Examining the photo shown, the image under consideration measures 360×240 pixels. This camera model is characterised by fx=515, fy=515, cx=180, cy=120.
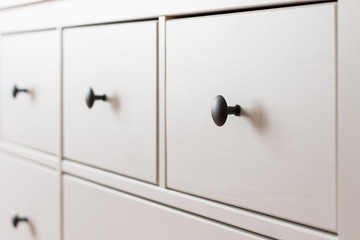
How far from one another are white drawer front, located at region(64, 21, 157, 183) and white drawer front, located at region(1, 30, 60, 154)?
0.04m

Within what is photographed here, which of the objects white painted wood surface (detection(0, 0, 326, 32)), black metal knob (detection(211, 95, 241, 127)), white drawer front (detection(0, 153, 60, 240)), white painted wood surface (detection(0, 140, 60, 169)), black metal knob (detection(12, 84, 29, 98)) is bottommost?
white drawer front (detection(0, 153, 60, 240))

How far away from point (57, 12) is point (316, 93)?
0.52 m

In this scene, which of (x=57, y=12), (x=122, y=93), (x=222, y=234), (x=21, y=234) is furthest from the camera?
(x=21, y=234)

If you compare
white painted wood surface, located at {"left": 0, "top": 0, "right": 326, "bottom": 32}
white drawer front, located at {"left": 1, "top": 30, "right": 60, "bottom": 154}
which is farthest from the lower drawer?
white painted wood surface, located at {"left": 0, "top": 0, "right": 326, "bottom": 32}

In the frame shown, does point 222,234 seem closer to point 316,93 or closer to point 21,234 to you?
point 316,93

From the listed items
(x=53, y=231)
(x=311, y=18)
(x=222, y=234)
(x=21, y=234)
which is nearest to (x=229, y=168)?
(x=222, y=234)

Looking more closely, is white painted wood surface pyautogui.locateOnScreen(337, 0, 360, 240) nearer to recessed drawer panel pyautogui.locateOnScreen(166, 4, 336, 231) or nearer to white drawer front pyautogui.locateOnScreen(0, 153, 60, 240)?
recessed drawer panel pyautogui.locateOnScreen(166, 4, 336, 231)

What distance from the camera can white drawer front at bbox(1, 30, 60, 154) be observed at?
34.0 inches

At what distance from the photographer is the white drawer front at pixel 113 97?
26.4 inches

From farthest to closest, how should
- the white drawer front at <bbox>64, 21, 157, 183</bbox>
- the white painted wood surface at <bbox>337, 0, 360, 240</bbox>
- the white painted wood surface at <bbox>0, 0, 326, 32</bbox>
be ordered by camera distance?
the white drawer front at <bbox>64, 21, 157, 183</bbox>
the white painted wood surface at <bbox>0, 0, 326, 32</bbox>
the white painted wood surface at <bbox>337, 0, 360, 240</bbox>

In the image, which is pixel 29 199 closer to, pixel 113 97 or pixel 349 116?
pixel 113 97

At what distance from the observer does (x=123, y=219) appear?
0.72 metres

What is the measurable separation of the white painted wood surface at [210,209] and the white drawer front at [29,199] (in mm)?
110

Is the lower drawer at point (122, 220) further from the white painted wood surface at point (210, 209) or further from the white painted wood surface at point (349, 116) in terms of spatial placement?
the white painted wood surface at point (349, 116)
